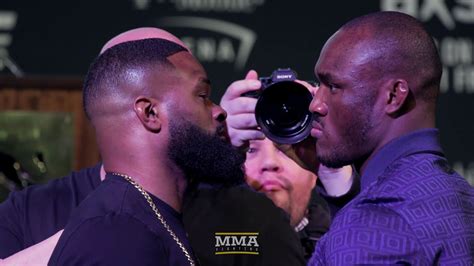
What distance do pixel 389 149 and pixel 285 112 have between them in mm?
570

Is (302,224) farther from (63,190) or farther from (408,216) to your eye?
(408,216)

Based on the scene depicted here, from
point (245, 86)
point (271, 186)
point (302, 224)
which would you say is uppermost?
point (245, 86)

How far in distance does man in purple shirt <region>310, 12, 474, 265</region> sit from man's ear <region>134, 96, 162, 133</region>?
0.33 metres

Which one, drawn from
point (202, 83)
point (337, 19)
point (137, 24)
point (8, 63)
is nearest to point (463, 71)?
point (337, 19)

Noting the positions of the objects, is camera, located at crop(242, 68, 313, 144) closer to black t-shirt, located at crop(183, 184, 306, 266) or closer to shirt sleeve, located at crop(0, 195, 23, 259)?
black t-shirt, located at crop(183, 184, 306, 266)

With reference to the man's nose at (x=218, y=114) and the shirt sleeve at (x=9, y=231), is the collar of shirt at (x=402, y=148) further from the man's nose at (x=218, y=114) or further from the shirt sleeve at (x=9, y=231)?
the shirt sleeve at (x=9, y=231)

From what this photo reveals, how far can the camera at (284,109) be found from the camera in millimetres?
2270

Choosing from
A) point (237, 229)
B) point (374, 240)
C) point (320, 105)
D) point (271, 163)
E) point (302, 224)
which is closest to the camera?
point (374, 240)

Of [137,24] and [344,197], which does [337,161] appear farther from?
[137,24]

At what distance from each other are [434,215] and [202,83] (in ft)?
2.11

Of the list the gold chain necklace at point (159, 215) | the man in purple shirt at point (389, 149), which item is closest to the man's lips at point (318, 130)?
the man in purple shirt at point (389, 149)

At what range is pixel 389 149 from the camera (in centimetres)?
176

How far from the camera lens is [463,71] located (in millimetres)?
4598

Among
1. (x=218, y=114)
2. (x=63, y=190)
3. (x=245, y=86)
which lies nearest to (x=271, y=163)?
(x=245, y=86)
